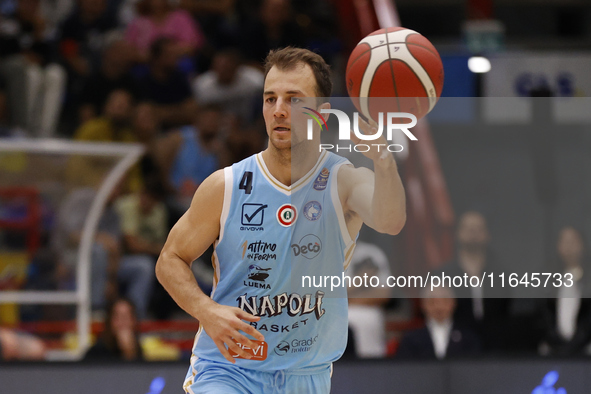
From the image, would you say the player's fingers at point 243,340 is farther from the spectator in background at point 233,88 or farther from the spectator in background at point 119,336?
the spectator in background at point 233,88

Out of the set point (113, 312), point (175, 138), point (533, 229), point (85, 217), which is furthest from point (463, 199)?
point (175, 138)

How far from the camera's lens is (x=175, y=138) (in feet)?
27.3

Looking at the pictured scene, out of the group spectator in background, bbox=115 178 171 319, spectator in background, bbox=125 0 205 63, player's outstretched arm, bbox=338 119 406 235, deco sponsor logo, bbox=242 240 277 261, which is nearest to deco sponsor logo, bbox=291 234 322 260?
deco sponsor logo, bbox=242 240 277 261

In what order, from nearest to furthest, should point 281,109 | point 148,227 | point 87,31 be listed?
1. point 281,109
2. point 148,227
3. point 87,31

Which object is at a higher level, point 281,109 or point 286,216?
point 281,109

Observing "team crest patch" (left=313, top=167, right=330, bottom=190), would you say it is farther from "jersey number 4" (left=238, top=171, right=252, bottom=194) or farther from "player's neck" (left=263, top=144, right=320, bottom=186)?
"jersey number 4" (left=238, top=171, right=252, bottom=194)

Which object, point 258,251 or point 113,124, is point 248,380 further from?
point 113,124

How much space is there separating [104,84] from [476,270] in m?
6.15

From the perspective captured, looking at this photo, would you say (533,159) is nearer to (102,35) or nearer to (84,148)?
(84,148)

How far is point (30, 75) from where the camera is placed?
28.3ft

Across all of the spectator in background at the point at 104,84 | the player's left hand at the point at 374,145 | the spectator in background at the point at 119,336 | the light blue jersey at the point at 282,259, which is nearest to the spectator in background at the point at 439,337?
the spectator in background at the point at 119,336

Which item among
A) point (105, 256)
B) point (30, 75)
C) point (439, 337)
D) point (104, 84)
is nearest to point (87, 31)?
point (104, 84)

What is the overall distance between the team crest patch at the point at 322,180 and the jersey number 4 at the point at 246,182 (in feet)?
0.99

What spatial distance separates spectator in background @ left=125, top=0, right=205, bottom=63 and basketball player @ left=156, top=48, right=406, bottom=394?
262 inches
